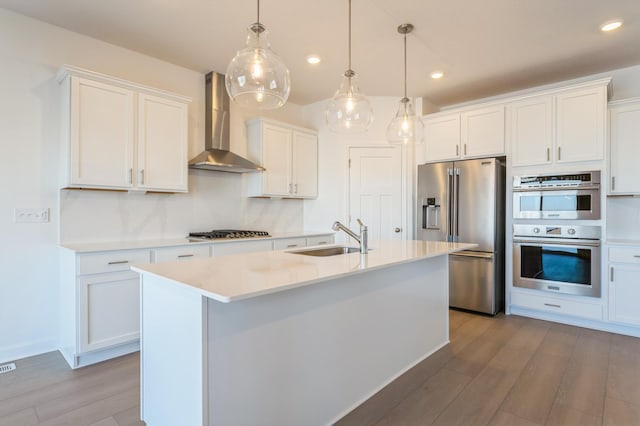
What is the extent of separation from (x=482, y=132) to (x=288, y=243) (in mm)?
2610

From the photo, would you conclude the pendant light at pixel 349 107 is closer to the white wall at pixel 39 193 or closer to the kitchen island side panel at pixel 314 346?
the kitchen island side panel at pixel 314 346

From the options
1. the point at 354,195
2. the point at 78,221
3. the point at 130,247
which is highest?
the point at 354,195

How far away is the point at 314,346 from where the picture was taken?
1787 millimetres

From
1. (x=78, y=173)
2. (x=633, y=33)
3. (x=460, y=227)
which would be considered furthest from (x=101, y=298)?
(x=633, y=33)

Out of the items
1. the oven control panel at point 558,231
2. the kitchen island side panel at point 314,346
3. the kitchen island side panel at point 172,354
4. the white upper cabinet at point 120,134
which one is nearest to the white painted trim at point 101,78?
the white upper cabinet at point 120,134

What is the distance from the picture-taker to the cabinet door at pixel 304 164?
15.0 feet

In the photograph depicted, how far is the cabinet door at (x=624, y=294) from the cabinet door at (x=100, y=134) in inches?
179

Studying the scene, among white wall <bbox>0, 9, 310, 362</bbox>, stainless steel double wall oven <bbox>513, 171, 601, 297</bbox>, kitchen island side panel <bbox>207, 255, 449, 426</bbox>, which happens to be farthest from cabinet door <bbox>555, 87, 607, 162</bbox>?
white wall <bbox>0, 9, 310, 362</bbox>

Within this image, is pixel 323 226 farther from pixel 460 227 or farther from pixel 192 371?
pixel 192 371

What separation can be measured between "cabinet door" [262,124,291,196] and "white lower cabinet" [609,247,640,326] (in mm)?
3523

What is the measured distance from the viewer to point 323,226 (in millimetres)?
4883

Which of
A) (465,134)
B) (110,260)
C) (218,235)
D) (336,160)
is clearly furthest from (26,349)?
(465,134)

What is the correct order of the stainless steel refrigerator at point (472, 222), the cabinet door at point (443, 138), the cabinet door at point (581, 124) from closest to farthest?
1. the cabinet door at point (581, 124)
2. the stainless steel refrigerator at point (472, 222)
3. the cabinet door at point (443, 138)

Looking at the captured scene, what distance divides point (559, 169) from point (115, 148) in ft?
13.9
